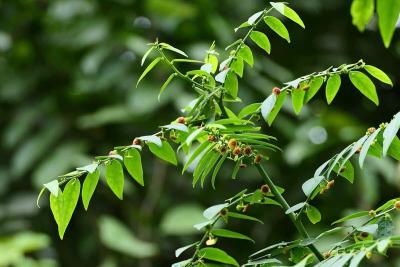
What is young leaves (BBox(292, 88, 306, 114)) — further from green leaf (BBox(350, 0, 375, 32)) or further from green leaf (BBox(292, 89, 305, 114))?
green leaf (BBox(350, 0, 375, 32))

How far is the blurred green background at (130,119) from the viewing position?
171cm

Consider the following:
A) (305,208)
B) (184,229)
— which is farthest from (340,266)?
(184,229)

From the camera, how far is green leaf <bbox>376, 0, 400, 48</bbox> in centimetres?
35

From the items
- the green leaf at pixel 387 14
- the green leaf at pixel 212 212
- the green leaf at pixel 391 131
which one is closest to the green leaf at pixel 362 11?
the green leaf at pixel 387 14

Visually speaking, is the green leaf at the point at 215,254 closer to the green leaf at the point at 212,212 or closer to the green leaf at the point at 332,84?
the green leaf at the point at 212,212

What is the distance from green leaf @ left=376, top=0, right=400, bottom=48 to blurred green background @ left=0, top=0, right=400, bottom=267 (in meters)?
1.26

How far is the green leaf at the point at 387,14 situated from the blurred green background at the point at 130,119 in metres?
1.26

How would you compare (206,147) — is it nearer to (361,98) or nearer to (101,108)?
(101,108)

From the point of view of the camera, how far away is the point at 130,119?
1.75 m

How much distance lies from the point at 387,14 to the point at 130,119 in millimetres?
1421

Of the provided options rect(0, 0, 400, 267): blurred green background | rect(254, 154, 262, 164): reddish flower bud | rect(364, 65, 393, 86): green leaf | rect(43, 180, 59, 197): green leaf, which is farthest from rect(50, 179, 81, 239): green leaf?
rect(0, 0, 400, 267): blurred green background

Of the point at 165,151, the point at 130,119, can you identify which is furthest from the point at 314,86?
the point at 130,119

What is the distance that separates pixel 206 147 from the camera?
1.75 feet

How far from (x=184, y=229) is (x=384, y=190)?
0.54 metres
